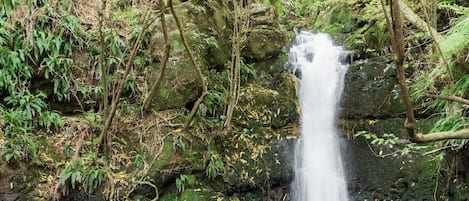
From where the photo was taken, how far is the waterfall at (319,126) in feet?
19.8

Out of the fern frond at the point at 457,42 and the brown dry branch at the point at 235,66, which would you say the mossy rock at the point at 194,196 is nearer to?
the brown dry branch at the point at 235,66

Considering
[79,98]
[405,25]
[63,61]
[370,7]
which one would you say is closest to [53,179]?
[79,98]

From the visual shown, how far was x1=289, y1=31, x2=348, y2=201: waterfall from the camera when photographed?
6.03 metres

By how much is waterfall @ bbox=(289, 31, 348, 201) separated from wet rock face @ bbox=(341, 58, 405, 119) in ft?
0.74

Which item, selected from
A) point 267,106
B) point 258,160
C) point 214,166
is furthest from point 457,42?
point 214,166

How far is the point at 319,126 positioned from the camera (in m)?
6.69

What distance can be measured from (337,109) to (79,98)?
4.21m

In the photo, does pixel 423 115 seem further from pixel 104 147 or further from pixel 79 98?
pixel 79 98

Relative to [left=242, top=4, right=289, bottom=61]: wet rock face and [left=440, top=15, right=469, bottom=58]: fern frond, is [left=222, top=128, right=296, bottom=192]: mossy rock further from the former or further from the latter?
[left=440, top=15, right=469, bottom=58]: fern frond

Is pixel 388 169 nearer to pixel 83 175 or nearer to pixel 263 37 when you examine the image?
pixel 263 37

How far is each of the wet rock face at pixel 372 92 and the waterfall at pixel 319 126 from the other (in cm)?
23

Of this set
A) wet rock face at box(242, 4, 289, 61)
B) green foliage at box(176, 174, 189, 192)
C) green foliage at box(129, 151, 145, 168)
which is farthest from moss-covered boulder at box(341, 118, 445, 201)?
green foliage at box(129, 151, 145, 168)

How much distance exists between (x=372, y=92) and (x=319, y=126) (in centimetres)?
105

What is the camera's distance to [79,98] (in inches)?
221
